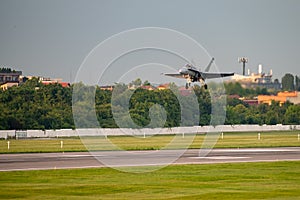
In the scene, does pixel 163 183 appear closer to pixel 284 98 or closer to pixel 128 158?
pixel 128 158

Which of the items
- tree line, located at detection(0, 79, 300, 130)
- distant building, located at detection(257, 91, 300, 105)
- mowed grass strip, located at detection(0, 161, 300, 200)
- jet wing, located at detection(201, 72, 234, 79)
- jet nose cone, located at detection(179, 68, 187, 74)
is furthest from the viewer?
distant building, located at detection(257, 91, 300, 105)

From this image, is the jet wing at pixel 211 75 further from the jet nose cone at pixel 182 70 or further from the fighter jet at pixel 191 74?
the jet nose cone at pixel 182 70

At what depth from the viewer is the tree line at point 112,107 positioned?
117312 mm

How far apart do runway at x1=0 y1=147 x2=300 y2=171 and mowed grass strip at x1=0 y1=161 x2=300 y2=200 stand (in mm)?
4435

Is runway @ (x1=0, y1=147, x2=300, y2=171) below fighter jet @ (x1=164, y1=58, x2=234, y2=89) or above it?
below

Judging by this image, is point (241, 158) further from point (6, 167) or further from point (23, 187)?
point (23, 187)

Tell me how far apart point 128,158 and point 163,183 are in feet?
67.9

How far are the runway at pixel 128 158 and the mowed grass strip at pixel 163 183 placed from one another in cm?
444

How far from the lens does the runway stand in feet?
199

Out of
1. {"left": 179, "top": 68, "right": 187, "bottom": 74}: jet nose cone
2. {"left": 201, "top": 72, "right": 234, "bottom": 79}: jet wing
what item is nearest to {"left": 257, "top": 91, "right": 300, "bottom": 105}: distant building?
{"left": 201, "top": 72, "right": 234, "bottom": 79}: jet wing

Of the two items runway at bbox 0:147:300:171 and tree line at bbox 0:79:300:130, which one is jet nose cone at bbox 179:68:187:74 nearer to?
runway at bbox 0:147:300:171

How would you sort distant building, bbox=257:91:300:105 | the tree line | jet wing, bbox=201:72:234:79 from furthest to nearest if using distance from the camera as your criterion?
distant building, bbox=257:91:300:105
the tree line
jet wing, bbox=201:72:234:79

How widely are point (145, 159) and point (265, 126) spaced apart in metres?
81.3

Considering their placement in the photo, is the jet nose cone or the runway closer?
the runway
